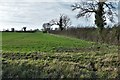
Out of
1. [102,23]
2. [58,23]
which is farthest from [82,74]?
[58,23]

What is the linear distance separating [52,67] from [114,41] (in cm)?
1656

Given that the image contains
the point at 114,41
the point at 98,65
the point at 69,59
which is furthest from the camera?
the point at 114,41

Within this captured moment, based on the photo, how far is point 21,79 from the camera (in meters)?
9.41

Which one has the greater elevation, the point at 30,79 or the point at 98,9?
the point at 98,9

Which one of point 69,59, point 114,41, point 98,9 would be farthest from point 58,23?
point 69,59

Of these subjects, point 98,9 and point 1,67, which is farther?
point 98,9

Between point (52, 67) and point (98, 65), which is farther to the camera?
point (98, 65)

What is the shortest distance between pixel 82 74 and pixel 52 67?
1.15m

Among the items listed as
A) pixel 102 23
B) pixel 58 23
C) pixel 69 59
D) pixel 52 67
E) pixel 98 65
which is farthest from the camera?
pixel 58 23

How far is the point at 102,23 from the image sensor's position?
34.5 m

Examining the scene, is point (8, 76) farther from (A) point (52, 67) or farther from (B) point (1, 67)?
(A) point (52, 67)

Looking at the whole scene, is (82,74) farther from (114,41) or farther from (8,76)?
(114,41)

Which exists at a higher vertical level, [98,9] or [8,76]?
[98,9]

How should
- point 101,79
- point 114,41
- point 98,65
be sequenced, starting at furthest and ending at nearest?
1. point 114,41
2. point 98,65
3. point 101,79
